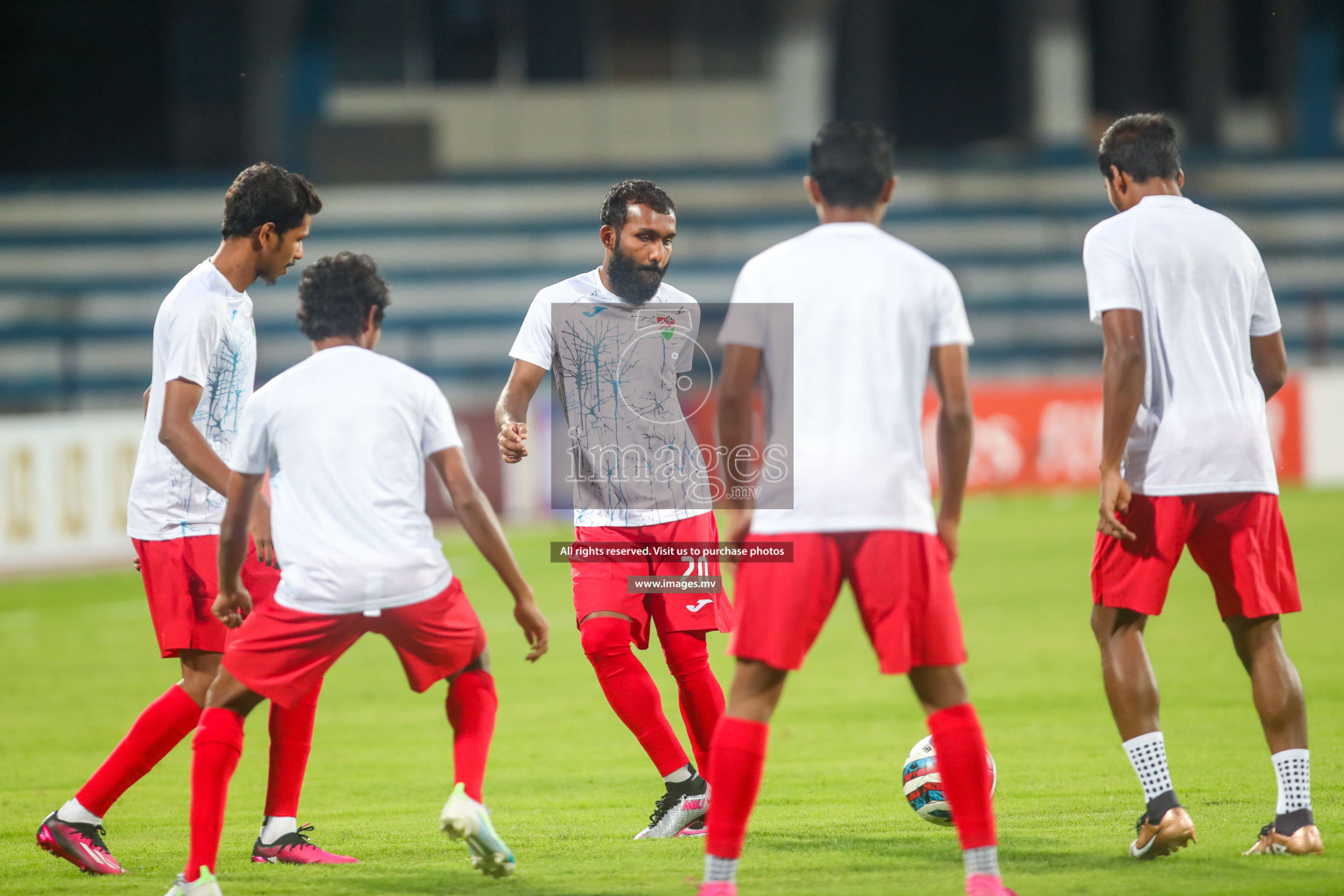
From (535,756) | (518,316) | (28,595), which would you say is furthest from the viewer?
(518,316)

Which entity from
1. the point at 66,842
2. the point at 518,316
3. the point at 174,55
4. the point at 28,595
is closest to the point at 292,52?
the point at 174,55

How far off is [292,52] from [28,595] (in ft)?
58.3

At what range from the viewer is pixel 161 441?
5121 millimetres

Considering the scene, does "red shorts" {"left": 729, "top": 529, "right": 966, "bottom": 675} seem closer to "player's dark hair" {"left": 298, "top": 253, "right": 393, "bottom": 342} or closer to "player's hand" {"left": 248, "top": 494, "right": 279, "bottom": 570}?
"player's dark hair" {"left": 298, "top": 253, "right": 393, "bottom": 342}

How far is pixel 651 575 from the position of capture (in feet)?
19.3

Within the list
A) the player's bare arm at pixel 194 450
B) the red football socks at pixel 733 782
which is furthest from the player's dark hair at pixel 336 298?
the red football socks at pixel 733 782

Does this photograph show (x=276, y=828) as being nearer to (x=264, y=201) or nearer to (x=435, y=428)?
(x=435, y=428)

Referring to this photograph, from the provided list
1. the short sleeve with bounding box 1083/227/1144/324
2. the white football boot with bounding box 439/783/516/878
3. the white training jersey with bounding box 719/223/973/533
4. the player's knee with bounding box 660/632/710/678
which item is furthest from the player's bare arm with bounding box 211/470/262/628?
the short sleeve with bounding box 1083/227/1144/324

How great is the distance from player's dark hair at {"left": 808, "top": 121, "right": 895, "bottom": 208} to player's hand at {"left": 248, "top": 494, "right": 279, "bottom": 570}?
2.03 meters

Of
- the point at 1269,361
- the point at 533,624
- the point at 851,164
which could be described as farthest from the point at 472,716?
the point at 1269,361

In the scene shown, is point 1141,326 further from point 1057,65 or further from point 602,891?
point 1057,65

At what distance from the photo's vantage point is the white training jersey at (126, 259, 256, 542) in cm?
524

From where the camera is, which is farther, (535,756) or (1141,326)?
(535,756)

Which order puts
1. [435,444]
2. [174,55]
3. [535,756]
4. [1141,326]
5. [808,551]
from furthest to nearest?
[174,55]
[535,756]
[1141,326]
[435,444]
[808,551]
